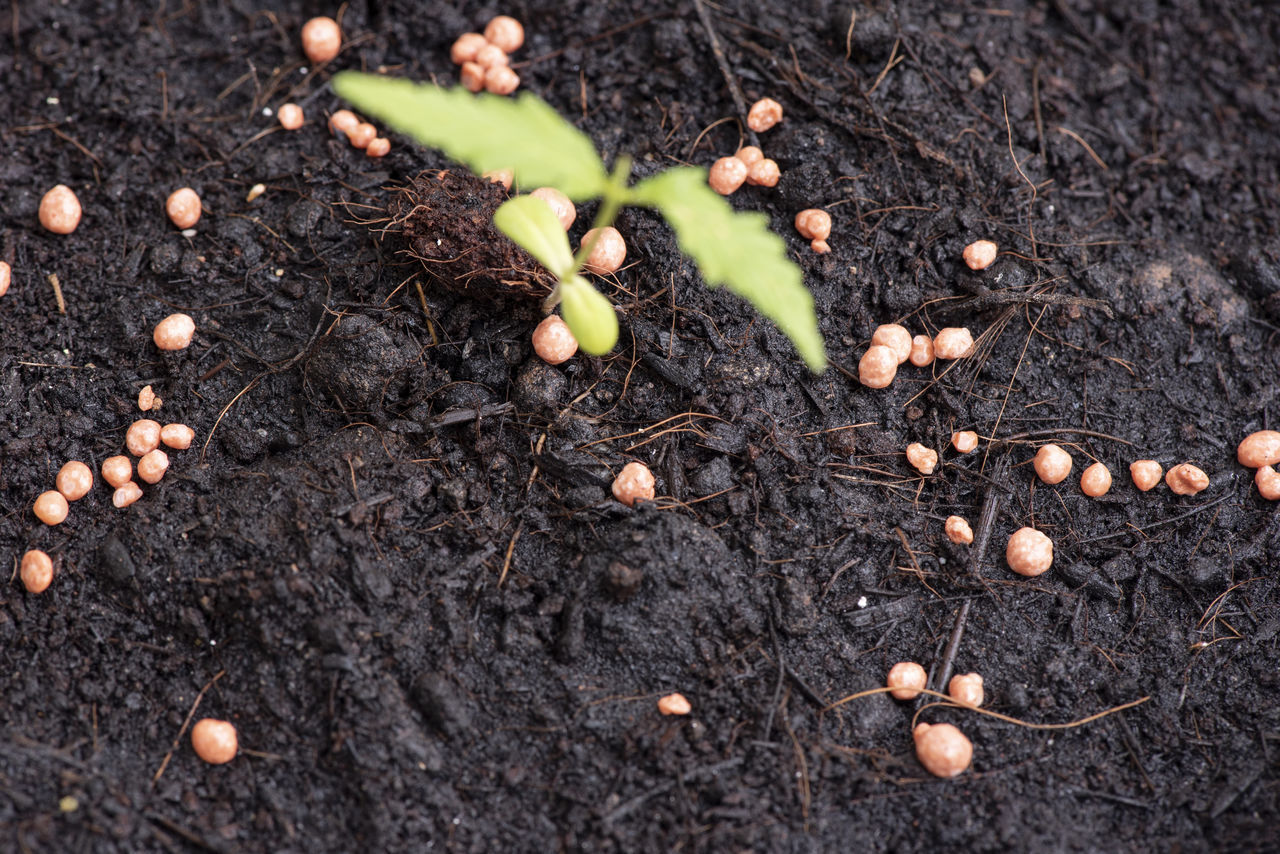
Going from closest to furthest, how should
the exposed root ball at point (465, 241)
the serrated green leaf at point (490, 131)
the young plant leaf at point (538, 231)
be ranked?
the serrated green leaf at point (490, 131), the young plant leaf at point (538, 231), the exposed root ball at point (465, 241)

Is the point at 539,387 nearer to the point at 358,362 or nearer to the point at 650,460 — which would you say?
the point at 650,460

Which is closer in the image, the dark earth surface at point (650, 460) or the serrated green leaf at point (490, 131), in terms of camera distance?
the serrated green leaf at point (490, 131)

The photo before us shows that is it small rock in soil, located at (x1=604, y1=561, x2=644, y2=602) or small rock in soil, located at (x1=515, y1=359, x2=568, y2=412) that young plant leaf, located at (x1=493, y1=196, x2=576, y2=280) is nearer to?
small rock in soil, located at (x1=515, y1=359, x2=568, y2=412)

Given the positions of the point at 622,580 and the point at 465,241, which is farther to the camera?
the point at 465,241

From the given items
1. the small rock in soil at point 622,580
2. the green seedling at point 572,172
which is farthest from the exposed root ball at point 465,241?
the small rock in soil at point 622,580

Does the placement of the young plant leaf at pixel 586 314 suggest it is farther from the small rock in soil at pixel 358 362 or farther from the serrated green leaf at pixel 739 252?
the small rock in soil at pixel 358 362

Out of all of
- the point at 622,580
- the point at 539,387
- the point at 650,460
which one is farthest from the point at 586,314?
the point at 622,580

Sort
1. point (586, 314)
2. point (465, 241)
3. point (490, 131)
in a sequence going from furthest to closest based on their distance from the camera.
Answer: point (465, 241) < point (586, 314) < point (490, 131)
